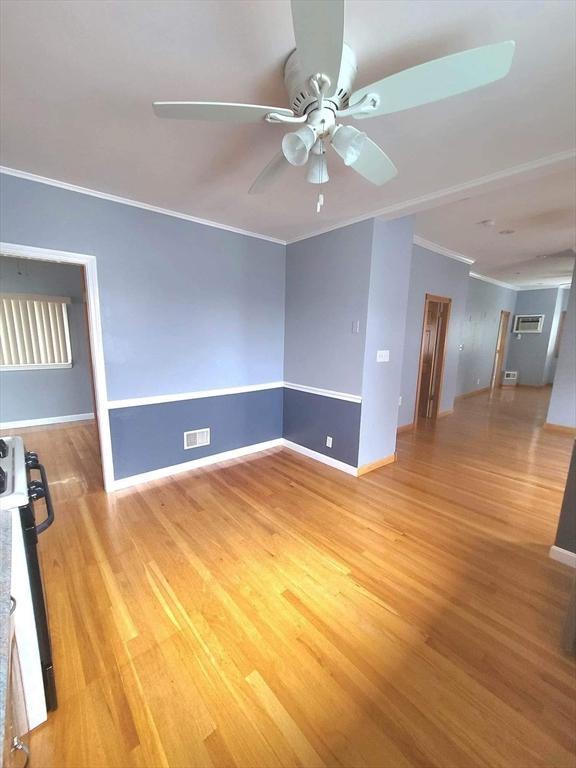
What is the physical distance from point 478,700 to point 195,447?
8.82 feet

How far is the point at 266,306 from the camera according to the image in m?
3.51

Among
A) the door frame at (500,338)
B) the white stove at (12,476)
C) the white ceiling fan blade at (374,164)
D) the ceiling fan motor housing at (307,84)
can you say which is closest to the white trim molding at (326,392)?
the white ceiling fan blade at (374,164)

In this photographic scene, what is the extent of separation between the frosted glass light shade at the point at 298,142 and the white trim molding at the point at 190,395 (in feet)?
7.58

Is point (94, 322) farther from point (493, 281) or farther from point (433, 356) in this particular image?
point (493, 281)

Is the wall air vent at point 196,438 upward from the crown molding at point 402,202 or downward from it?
downward

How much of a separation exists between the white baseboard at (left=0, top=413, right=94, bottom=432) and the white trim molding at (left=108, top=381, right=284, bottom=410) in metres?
2.73

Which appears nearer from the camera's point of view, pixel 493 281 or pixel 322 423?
pixel 322 423

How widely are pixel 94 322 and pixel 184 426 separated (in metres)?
1.23

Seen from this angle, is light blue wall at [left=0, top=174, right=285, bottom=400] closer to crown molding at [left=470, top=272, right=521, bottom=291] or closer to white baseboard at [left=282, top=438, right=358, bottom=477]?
white baseboard at [left=282, top=438, right=358, bottom=477]

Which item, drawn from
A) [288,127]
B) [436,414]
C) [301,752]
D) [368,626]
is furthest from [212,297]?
[436,414]

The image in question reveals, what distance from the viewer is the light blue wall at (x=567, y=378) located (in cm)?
425

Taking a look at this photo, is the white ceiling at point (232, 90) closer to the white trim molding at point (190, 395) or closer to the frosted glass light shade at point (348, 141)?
the frosted glass light shade at point (348, 141)

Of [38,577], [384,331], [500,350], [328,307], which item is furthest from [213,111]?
[500,350]

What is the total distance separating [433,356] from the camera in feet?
16.1
